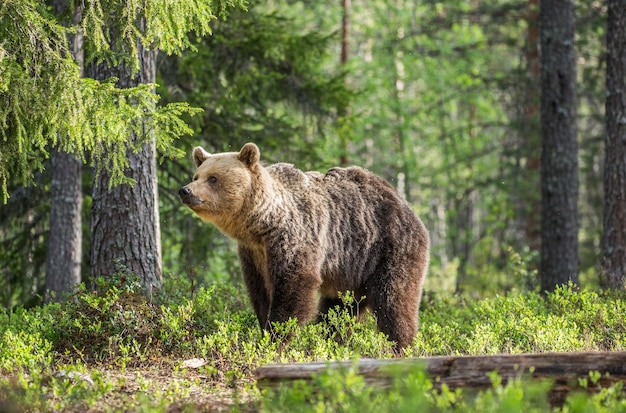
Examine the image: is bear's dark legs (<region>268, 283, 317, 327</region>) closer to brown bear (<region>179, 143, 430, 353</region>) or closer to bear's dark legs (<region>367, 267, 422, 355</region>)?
brown bear (<region>179, 143, 430, 353</region>)

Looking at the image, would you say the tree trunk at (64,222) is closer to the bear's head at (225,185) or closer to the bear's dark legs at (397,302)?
the bear's head at (225,185)

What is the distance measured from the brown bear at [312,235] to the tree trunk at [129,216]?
647 mm

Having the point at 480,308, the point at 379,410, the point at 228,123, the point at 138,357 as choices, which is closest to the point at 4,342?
the point at 138,357

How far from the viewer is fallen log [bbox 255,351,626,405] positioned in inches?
173

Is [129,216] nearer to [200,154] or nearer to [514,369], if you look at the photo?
[200,154]

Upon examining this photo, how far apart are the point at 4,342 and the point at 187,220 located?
6175 millimetres

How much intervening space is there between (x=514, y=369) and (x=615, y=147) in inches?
296

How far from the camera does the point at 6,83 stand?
600 cm

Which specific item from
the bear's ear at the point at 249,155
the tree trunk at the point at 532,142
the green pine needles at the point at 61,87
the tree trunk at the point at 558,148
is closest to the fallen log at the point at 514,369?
the green pine needles at the point at 61,87

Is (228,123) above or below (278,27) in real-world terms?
below

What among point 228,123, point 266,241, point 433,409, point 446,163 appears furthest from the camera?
point 446,163

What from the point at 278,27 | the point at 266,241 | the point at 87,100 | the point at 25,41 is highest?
the point at 278,27

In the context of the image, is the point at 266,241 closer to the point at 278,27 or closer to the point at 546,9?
the point at 278,27

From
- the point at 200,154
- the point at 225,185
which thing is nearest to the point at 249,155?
the point at 225,185
